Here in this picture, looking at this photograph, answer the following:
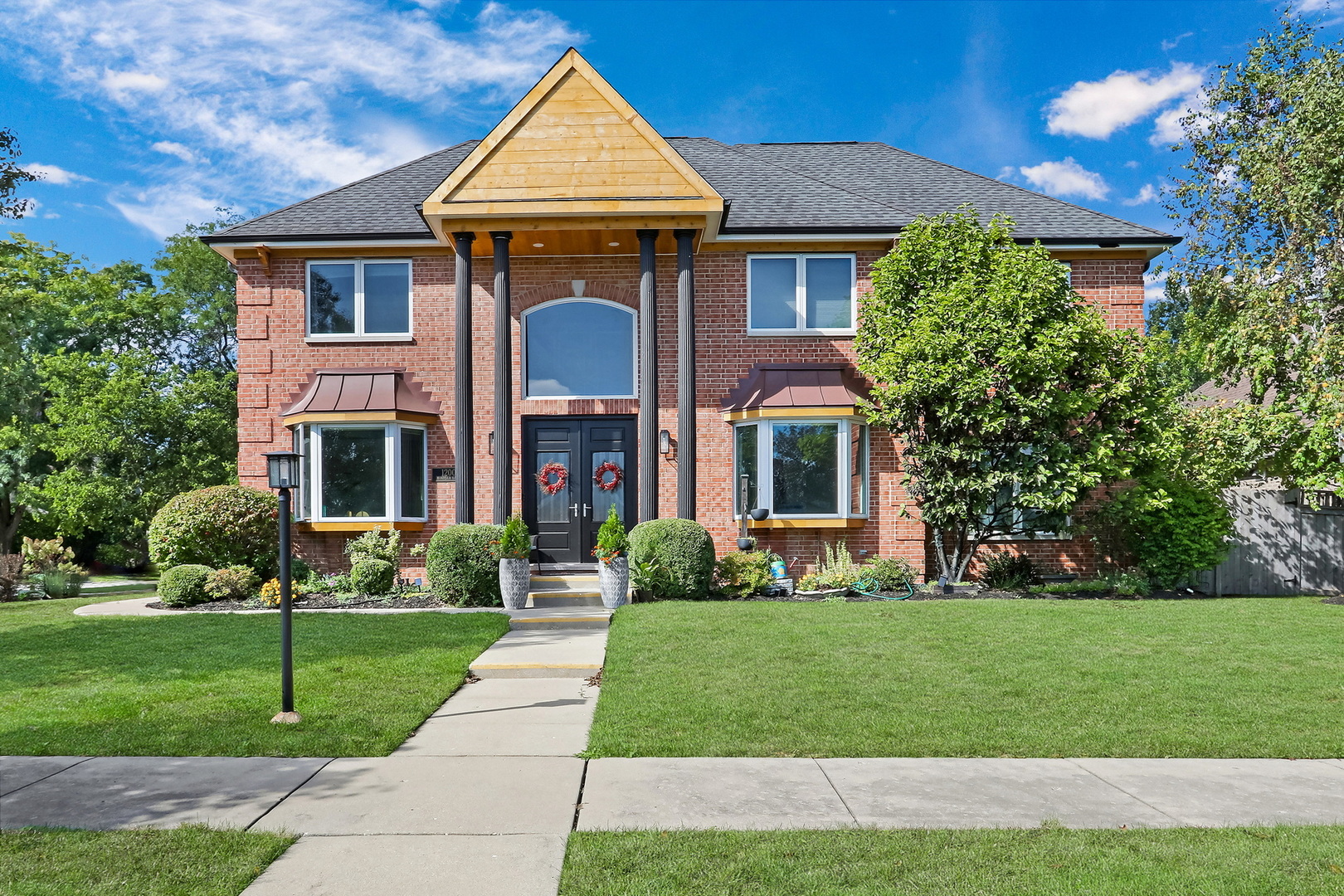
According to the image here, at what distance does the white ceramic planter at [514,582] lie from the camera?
450 inches

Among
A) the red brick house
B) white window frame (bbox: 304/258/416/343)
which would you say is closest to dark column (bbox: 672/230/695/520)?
the red brick house

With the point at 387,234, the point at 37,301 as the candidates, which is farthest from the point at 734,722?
the point at 37,301

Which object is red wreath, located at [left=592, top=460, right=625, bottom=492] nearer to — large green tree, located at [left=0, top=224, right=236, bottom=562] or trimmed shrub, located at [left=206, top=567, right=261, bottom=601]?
trimmed shrub, located at [left=206, top=567, right=261, bottom=601]

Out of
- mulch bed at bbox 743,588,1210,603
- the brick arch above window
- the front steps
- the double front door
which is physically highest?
the brick arch above window

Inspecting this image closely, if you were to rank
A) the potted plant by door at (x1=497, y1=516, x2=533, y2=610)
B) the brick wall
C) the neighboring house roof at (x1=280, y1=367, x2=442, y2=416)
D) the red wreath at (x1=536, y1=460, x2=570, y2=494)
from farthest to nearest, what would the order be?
the red wreath at (x1=536, y1=460, x2=570, y2=494)
the brick wall
the neighboring house roof at (x1=280, y1=367, x2=442, y2=416)
the potted plant by door at (x1=497, y1=516, x2=533, y2=610)

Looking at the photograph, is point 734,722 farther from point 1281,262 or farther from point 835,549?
point 1281,262

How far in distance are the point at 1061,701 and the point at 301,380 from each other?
12769 millimetres

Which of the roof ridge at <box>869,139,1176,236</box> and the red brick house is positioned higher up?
the roof ridge at <box>869,139,1176,236</box>

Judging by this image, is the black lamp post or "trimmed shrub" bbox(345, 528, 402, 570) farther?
"trimmed shrub" bbox(345, 528, 402, 570)

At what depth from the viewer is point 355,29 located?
40.6ft

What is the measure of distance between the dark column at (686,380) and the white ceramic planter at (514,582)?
2.60 metres

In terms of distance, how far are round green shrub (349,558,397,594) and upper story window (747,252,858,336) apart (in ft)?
23.3

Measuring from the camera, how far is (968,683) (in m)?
7.02

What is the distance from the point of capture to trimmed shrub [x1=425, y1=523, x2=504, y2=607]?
11.7 metres
